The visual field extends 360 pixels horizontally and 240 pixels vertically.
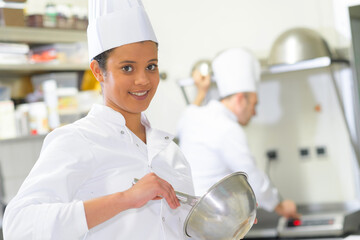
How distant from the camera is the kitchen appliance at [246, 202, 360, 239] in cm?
261

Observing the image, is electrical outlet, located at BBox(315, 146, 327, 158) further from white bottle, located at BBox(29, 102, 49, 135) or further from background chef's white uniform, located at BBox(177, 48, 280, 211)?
white bottle, located at BBox(29, 102, 49, 135)

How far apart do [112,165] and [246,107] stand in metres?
1.60

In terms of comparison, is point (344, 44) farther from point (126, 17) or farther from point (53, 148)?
point (53, 148)

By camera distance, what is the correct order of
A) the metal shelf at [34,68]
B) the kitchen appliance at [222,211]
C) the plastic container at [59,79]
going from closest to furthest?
the kitchen appliance at [222,211] < the metal shelf at [34,68] < the plastic container at [59,79]

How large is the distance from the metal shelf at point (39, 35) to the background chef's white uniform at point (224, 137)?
1.30 m

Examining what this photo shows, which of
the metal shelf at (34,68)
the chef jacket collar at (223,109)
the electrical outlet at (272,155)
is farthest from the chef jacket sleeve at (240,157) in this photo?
the metal shelf at (34,68)

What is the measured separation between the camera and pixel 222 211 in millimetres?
1200

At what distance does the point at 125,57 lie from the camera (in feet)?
3.96

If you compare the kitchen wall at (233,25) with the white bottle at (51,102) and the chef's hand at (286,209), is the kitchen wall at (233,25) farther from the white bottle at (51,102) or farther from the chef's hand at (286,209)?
the white bottle at (51,102)

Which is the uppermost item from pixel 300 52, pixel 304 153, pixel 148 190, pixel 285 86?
pixel 300 52

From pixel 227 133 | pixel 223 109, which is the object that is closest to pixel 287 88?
pixel 223 109

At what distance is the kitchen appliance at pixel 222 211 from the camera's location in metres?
1.18

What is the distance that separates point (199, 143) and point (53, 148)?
5.01 feet

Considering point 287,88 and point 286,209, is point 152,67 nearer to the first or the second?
point 286,209
